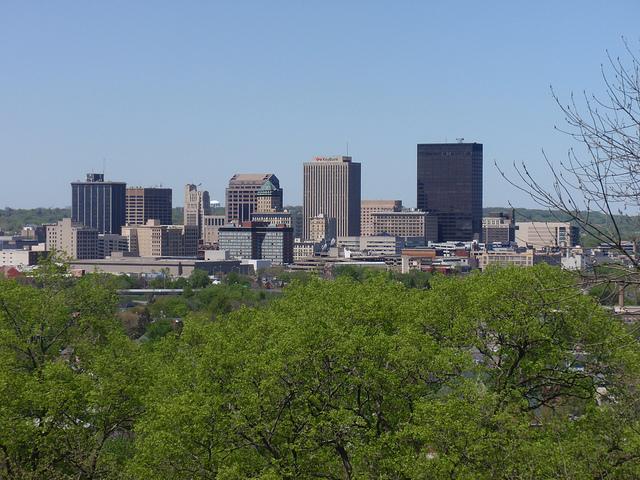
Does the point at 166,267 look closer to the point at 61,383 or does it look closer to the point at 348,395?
the point at 61,383

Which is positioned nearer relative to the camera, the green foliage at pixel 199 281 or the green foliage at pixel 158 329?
the green foliage at pixel 158 329

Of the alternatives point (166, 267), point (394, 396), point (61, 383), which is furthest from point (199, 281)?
point (394, 396)

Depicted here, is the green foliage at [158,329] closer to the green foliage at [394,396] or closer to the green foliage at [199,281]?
the green foliage at [394,396]

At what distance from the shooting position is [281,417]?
25.2 m

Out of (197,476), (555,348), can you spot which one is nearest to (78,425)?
(197,476)

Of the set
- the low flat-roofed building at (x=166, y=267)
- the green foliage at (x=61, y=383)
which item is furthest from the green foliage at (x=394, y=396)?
the low flat-roofed building at (x=166, y=267)

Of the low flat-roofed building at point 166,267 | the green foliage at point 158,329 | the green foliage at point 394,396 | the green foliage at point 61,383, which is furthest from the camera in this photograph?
the low flat-roofed building at point 166,267

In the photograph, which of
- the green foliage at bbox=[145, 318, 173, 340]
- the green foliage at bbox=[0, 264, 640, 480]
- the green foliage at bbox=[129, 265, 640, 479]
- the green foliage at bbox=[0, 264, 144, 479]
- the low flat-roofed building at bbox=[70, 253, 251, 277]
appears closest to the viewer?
the green foliage at bbox=[129, 265, 640, 479]

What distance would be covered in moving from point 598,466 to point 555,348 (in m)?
4.94

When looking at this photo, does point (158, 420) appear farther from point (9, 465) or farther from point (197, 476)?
point (9, 465)

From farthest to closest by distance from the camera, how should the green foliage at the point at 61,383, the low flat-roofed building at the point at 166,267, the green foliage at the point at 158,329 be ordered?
the low flat-roofed building at the point at 166,267
the green foliage at the point at 158,329
the green foliage at the point at 61,383

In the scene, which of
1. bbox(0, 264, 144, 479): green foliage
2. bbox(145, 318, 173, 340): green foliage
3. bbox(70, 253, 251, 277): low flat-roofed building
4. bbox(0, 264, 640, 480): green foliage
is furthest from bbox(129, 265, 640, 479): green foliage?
bbox(70, 253, 251, 277): low flat-roofed building

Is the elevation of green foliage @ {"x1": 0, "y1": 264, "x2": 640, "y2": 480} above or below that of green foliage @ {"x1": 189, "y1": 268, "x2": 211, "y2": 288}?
above

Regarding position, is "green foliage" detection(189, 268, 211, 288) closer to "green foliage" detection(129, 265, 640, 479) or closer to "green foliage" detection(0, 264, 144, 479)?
"green foliage" detection(0, 264, 144, 479)
